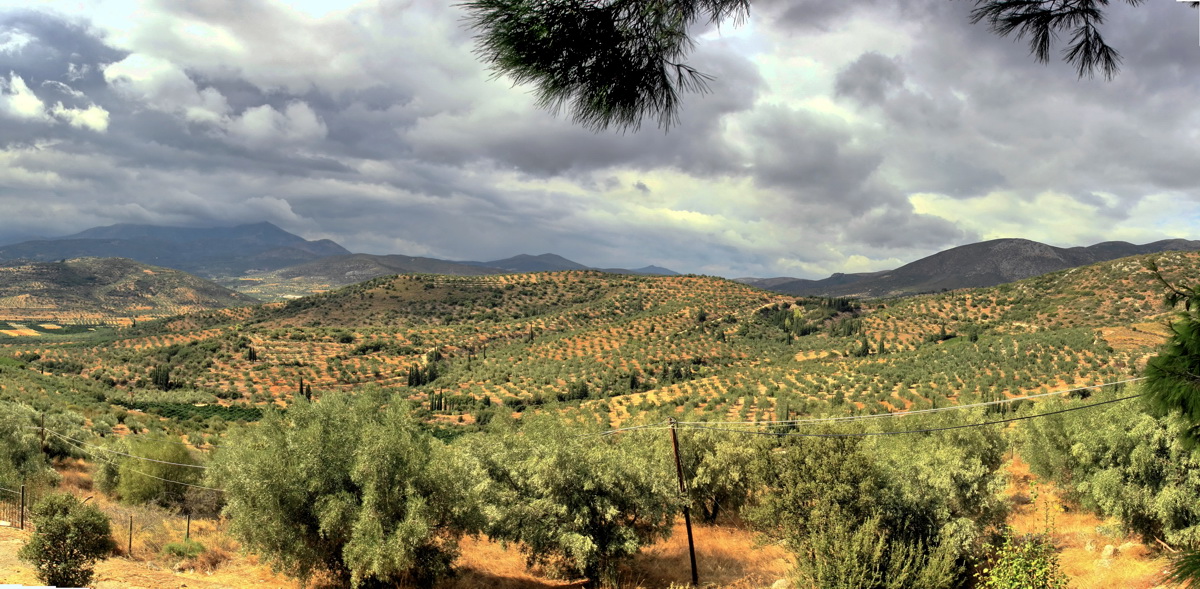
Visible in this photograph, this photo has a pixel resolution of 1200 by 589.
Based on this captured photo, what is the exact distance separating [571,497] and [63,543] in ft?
46.5

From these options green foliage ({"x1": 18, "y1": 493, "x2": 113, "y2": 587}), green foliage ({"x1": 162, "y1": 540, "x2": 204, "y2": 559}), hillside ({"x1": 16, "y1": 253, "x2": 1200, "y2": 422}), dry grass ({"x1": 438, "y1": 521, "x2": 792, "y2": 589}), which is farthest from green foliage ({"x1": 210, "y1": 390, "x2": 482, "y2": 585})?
hillside ({"x1": 16, "y1": 253, "x2": 1200, "y2": 422})

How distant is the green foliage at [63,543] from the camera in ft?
47.6

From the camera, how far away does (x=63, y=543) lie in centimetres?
1481

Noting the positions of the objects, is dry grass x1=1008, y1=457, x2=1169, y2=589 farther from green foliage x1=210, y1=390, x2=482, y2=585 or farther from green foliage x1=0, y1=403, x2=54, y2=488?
green foliage x1=0, y1=403, x2=54, y2=488

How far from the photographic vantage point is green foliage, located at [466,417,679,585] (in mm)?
20141

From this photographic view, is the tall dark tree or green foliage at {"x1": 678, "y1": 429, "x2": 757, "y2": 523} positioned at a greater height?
the tall dark tree

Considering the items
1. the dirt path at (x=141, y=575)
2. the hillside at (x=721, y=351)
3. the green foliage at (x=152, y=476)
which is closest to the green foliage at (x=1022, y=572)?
the hillside at (x=721, y=351)

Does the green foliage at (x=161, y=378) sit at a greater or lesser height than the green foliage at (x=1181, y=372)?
lesser

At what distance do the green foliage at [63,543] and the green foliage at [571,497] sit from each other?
35.3 feet

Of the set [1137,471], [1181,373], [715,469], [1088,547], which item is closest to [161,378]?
[715,469]

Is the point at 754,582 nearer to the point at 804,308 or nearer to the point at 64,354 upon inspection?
the point at 804,308

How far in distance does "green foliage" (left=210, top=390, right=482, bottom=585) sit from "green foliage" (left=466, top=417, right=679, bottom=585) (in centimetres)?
264

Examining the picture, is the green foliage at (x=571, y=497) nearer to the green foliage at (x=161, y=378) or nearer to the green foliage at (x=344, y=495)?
the green foliage at (x=344, y=495)

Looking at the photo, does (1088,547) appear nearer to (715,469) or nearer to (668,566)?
(715,469)
